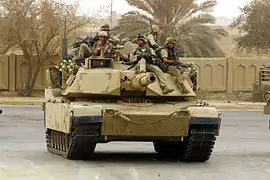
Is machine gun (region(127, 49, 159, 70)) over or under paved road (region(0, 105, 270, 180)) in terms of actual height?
over

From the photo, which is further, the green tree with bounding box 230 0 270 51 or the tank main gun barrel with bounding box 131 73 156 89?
the green tree with bounding box 230 0 270 51

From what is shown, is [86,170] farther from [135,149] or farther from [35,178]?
[135,149]

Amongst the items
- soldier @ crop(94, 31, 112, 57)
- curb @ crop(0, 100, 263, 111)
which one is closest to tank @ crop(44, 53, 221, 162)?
soldier @ crop(94, 31, 112, 57)

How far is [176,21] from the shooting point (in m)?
44.5

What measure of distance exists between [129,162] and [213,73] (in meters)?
27.0

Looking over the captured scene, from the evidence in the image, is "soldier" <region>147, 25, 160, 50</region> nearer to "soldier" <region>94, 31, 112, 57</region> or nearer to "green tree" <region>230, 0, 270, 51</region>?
"soldier" <region>94, 31, 112, 57</region>

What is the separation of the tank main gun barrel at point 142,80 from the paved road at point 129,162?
4.62ft

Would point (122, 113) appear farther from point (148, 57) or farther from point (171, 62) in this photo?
point (171, 62)

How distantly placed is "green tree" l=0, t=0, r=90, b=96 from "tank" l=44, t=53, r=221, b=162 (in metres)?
24.1

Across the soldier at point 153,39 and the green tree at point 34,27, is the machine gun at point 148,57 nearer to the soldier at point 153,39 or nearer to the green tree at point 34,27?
the soldier at point 153,39

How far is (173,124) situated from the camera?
1548 centimetres

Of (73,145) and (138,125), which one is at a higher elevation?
(138,125)

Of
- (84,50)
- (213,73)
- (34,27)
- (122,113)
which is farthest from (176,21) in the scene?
(122,113)

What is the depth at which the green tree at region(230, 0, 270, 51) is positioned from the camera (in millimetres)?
43594
